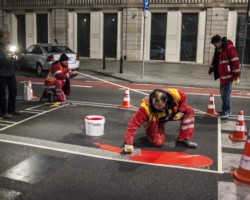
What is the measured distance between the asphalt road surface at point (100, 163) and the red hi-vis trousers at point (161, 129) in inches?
6.3


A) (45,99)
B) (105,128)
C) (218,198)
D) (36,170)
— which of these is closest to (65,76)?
(45,99)

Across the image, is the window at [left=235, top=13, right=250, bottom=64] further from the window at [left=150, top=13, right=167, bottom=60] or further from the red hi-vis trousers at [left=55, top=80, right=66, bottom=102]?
the red hi-vis trousers at [left=55, top=80, right=66, bottom=102]

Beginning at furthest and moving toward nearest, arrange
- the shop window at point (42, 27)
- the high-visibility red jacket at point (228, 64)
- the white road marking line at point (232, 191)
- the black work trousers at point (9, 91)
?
the shop window at point (42, 27), the high-visibility red jacket at point (228, 64), the black work trousers at point (9, 91), the white road marking line at point (232, 191)

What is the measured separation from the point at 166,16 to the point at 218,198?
21930 millimetres

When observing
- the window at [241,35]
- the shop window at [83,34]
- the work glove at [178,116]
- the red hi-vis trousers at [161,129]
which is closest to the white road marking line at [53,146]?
the red hi-vis trousers at [161,129]

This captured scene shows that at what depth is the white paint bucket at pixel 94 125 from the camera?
6.88 m

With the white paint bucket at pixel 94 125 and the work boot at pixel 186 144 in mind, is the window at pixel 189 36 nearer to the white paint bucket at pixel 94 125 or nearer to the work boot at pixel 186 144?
the white paint bucket at pixel 94 125

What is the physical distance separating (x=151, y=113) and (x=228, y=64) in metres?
3.60

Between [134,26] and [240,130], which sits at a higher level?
[134,26]

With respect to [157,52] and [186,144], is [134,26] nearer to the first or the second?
[157,52]

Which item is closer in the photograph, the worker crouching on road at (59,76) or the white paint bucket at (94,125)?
the white paint bucket at (94,125)

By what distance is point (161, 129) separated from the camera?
6453 millimetres

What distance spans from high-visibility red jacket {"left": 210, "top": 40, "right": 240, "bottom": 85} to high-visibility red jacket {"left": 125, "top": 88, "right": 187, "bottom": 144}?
295 cm

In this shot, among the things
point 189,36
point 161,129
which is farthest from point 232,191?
point 189,36
